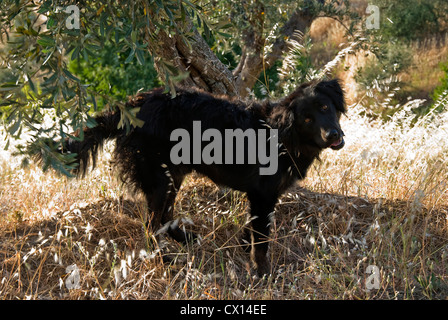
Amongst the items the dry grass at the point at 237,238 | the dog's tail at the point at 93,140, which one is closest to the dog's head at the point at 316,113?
the dry grass at the point at 237,238

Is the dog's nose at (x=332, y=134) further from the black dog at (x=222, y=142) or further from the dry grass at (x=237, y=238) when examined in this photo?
the dry grass at (x=237, y=238)

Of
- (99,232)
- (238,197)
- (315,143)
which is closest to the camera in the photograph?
(315,143)

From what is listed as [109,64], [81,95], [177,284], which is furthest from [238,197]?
[109,64]

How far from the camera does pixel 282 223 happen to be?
4.07m

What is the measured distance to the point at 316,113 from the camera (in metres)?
3.53

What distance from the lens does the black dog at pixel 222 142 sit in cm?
361

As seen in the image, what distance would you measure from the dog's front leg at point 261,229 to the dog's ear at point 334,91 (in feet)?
2.90

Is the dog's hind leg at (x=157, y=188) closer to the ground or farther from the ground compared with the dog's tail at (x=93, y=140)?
closer to the ground

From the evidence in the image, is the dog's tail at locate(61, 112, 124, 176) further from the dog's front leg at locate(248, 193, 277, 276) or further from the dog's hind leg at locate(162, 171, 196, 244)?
the dog's front leg at locate(248, 193, 277, 276)

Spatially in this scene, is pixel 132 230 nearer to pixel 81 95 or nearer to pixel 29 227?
pixel 29 227

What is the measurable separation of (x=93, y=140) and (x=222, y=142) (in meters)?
1.01

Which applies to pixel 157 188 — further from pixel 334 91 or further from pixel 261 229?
pixel 334 91

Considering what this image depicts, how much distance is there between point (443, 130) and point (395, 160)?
68cm

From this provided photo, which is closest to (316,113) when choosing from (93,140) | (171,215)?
(171,215)
